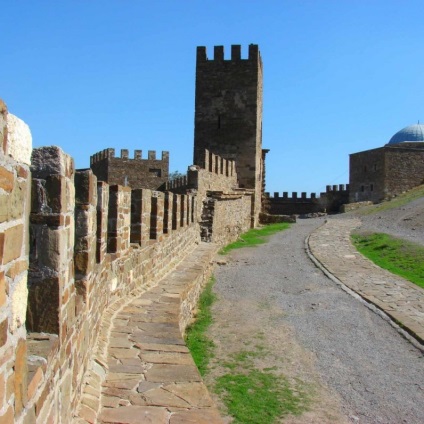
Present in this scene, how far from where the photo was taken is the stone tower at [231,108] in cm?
2592

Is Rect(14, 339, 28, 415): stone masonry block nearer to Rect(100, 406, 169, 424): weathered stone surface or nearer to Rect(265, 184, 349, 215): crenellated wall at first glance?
Rect(100, 406, 169, 424): weathered stone surface

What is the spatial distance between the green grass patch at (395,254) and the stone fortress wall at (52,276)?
7.46 metres

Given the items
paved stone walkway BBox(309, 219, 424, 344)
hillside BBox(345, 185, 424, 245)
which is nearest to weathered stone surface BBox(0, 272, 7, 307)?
paved stone walkway BBox(309, 219, 424, 344)

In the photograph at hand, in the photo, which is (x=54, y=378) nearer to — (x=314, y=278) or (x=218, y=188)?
(x=314, y=278)

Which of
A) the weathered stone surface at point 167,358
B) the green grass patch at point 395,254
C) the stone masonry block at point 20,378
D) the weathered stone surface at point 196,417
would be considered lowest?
the weathered stone surface at point 196,417

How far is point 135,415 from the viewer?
3.42 metres

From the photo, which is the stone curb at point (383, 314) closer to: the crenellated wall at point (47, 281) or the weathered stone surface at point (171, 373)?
the weathered stone surface at point (171, 373)

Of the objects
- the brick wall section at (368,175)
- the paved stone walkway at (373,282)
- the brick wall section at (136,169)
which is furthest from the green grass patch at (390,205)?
the brick wall section at (136,169)

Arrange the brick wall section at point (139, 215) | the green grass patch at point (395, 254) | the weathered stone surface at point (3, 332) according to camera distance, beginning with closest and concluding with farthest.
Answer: the weathered stone surface at point (3, 332) < the brick wall section at point (139, 215) < the green grass patch at point (395, 254)

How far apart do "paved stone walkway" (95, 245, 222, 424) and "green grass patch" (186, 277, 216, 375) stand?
23.1 inches

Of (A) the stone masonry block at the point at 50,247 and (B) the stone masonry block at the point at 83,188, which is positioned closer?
(A) the stone masonry block at the point at 50,247

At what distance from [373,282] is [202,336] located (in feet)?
15.9

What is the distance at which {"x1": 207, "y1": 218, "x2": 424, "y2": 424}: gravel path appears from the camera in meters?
4.91

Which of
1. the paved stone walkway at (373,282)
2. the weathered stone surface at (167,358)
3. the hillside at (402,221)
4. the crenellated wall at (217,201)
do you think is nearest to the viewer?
the weathered stone surface at (167,358)
